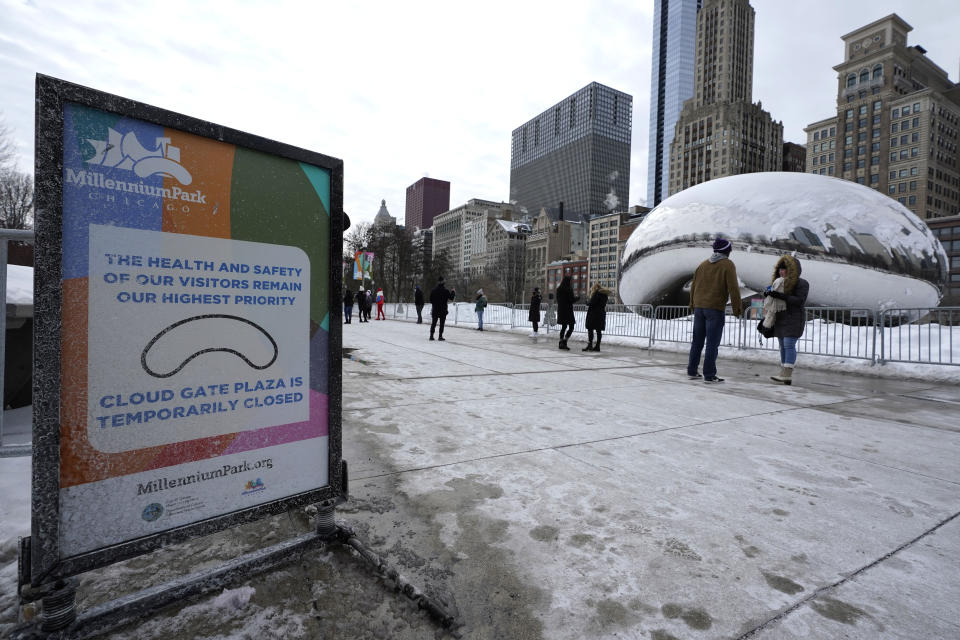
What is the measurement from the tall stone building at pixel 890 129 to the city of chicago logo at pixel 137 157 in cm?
13316

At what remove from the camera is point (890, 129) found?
102 m

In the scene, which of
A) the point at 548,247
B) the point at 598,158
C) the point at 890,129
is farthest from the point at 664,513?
the point at 598,158

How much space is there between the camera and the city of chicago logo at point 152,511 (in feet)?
4.95

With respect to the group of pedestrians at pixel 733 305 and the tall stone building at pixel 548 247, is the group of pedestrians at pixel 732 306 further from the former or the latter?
the tall stone building at pixel 548 247

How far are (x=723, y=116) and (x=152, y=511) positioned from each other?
143 meters

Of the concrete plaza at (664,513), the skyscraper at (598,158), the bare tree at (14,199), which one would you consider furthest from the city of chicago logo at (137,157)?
the skyscraper at (598,158)

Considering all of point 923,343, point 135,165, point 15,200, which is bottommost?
point 923,343

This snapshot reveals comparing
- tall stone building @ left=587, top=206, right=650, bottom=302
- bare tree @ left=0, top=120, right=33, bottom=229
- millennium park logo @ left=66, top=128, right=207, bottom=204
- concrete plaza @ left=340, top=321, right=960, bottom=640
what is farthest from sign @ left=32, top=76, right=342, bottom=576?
tall stone building @ left=587, top=206, right=650, bottom=302

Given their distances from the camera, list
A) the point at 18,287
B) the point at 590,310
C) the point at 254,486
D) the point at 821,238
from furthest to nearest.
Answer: the point at 821,238
the point at 590,310
the point at 18,287
the point at 254,486

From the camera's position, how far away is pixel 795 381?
696cm

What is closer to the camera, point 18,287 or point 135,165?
point 135,165

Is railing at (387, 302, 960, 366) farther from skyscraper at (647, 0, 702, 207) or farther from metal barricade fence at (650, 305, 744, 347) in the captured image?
skyscraper at (647, 0, 702, 207)

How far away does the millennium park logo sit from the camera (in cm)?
141

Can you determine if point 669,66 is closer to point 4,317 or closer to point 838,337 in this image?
point 838,337
